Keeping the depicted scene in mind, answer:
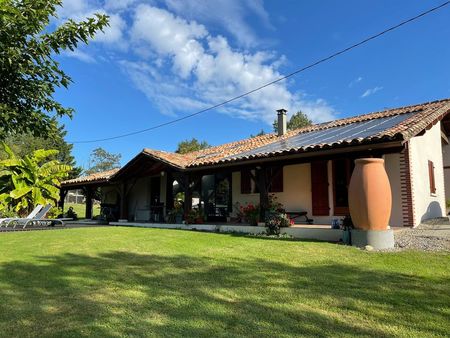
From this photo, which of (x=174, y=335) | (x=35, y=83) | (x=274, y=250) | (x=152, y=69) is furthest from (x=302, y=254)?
(x=152, y=69)

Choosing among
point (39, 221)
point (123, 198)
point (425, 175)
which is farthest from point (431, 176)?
point (39, 221)

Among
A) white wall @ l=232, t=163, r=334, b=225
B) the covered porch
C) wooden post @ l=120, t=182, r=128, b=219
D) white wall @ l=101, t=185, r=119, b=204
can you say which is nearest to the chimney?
the covered porch

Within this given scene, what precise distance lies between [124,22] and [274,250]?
1238 centimetres

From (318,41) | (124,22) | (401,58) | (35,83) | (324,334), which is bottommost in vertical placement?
(324,334)

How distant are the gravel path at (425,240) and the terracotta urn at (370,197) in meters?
0.64

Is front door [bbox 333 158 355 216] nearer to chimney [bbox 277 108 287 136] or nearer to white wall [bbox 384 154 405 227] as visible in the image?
white wall [bbox 384 154 405 227]

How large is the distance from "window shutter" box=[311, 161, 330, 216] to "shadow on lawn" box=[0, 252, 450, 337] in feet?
20.0

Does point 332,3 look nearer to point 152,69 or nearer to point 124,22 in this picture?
point 124,22

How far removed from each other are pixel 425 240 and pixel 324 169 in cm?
472

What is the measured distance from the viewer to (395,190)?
10805 mm

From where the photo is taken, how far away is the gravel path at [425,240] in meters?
7.23

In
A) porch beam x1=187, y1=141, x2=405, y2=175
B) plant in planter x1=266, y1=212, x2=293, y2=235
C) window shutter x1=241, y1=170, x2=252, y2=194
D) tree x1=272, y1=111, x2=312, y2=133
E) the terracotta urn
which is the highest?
tree x1=272, y1=111, x2=312, y2=133

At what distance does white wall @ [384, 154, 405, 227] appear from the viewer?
1066cm

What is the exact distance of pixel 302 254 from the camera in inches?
278
